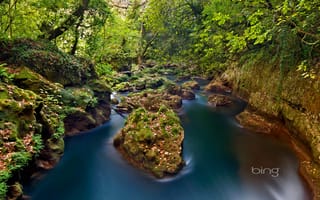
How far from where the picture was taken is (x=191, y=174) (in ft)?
22.0

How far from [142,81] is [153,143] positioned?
9.59 m

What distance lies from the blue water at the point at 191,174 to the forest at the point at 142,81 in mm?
326

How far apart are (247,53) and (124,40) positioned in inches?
346

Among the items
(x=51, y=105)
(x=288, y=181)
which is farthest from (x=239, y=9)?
(x=51, y=105)

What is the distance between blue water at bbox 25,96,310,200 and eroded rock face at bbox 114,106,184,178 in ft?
0.79

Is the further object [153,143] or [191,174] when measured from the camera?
[153,143]

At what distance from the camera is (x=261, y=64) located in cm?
1202

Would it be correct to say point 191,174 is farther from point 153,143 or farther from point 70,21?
point 70,21

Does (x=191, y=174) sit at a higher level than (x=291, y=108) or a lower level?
lower

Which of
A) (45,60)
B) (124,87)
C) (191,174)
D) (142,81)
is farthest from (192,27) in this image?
(191,174)

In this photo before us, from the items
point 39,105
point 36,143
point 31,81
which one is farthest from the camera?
point 31,81

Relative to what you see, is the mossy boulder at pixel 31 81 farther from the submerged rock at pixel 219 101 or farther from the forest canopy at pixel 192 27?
the submerged rock at pixel 219 101

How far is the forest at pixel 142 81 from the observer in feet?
20.1

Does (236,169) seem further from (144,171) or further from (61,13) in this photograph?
(61,13)
